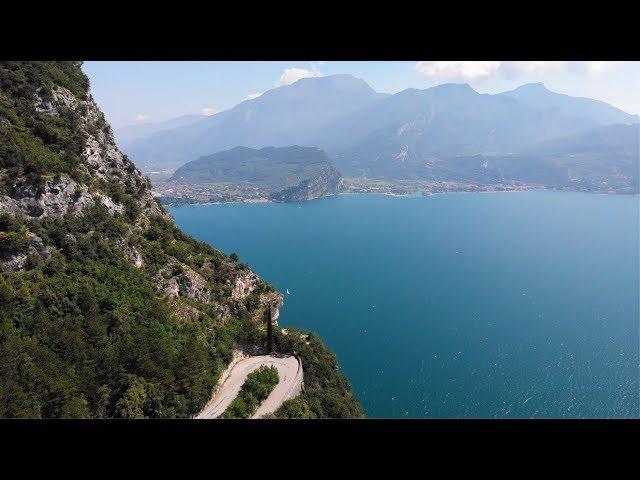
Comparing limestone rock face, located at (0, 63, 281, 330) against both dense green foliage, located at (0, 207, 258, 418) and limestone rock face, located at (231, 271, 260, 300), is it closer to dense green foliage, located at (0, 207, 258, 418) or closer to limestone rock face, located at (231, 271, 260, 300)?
limestone rock face, located at (231, 271, 260, 300)

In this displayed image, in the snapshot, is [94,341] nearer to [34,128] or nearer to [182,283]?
[182,283]

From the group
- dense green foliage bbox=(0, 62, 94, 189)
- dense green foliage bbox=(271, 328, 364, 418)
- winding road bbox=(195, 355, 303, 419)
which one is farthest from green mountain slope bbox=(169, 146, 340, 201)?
winding road bbox=(195, 355, 303, 419)

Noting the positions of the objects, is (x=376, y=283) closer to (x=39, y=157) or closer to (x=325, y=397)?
(x=325, y=397)

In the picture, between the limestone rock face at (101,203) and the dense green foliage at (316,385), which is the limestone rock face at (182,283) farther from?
the dense green foliage at (316,385)

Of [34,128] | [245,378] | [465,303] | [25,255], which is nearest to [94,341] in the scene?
[25,255]

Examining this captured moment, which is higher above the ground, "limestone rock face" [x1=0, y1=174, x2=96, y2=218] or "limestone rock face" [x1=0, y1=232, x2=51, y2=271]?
"limestone rock face" [x1=0, y1=174, x2=96, y2=218]
